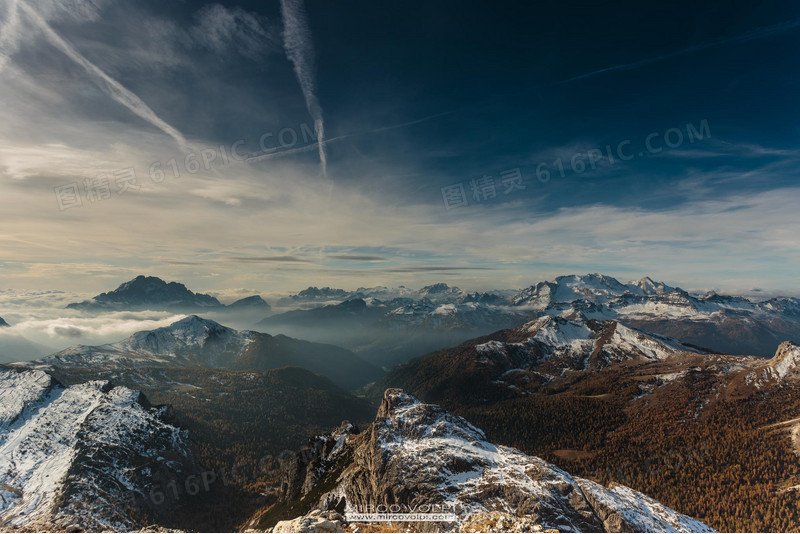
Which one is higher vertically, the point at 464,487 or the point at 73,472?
the point at 464,487

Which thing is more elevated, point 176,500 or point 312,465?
point 312,465

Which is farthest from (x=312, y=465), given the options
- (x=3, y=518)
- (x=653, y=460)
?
(x=653, y=460)

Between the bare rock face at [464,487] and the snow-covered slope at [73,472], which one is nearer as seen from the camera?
the bare rock face at [464,487]

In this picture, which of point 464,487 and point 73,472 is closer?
point 464,487

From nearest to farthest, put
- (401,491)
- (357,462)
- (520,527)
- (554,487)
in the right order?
(520,527) < (554,487) < (401,491) < (357,462)

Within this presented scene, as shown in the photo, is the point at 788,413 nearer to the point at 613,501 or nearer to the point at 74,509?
the point at 613,501

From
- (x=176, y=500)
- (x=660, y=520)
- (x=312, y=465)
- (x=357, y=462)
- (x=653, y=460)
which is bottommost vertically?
(x=653, y=460)

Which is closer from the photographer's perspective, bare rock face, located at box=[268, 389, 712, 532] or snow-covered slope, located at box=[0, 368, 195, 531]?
bare rock face, located at box=[268, 389, 712, 532]

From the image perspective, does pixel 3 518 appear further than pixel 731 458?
No
